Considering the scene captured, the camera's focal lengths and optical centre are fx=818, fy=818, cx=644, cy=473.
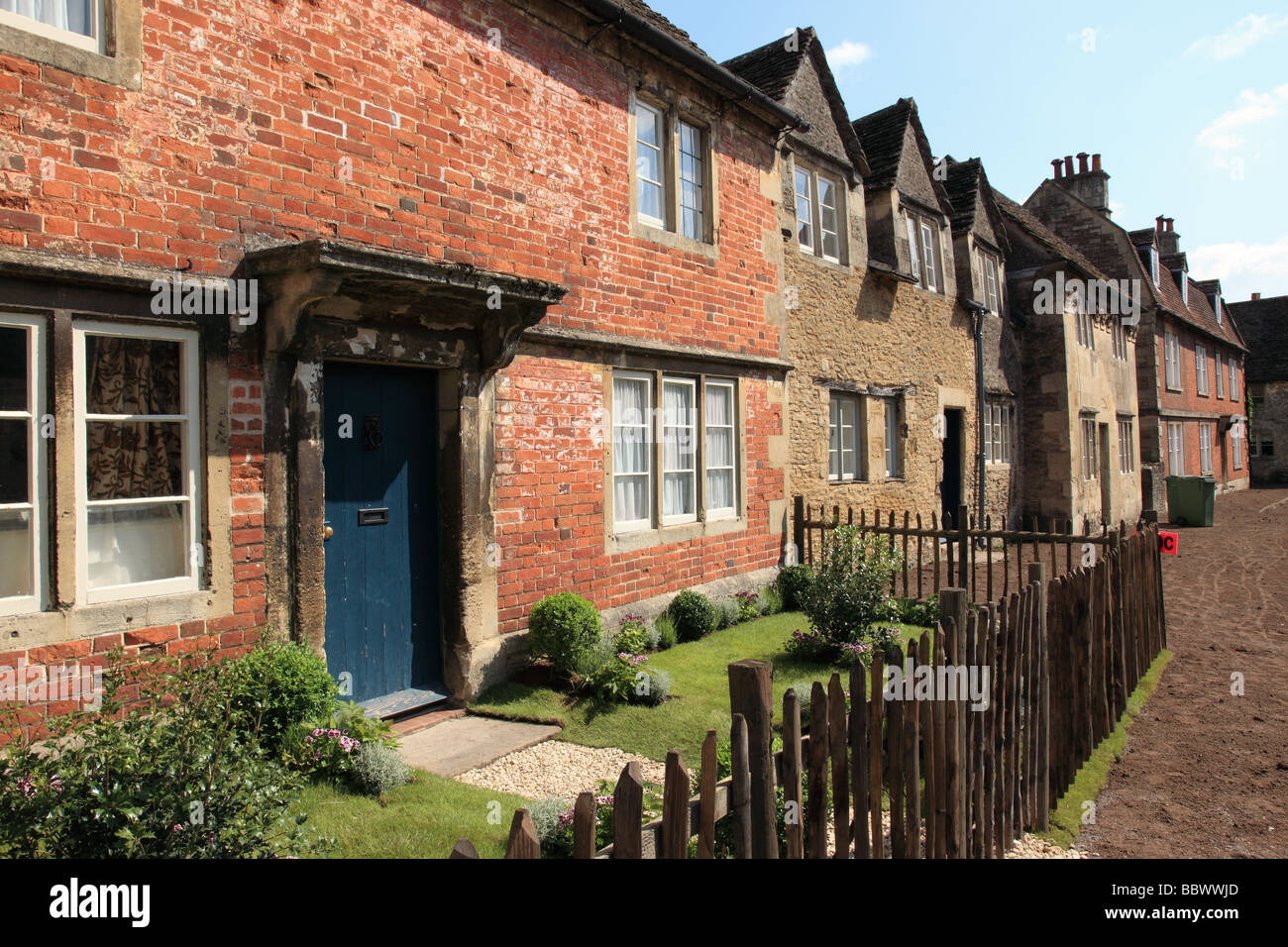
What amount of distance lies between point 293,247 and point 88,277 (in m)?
1.13

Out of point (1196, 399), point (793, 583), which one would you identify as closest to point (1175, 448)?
point (1196, 399)

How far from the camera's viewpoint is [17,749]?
2734 millimetres

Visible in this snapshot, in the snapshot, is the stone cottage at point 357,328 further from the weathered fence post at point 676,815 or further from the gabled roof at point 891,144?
the gabled roof at point 891,144

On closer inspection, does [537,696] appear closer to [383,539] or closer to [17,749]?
[383,539]

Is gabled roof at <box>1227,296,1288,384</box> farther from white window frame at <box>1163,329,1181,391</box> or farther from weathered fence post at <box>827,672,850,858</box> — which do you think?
weathered fence post at <box>827,672,850,858</box>

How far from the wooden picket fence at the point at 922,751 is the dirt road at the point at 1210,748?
37 centimetres

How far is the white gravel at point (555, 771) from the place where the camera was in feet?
→ 16.8

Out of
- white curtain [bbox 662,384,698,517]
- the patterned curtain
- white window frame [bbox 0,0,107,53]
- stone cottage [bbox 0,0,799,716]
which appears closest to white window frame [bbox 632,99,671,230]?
stone cottage [bbox 0,0,799,716]

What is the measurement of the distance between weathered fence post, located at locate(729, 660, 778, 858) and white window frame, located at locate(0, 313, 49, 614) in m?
3.98

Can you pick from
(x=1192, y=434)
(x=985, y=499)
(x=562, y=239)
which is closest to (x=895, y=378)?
(x=985, y=499)

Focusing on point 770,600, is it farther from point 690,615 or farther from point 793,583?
point 690,615

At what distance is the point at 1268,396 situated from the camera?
40969 mm

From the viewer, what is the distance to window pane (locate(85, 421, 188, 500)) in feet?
15.9
